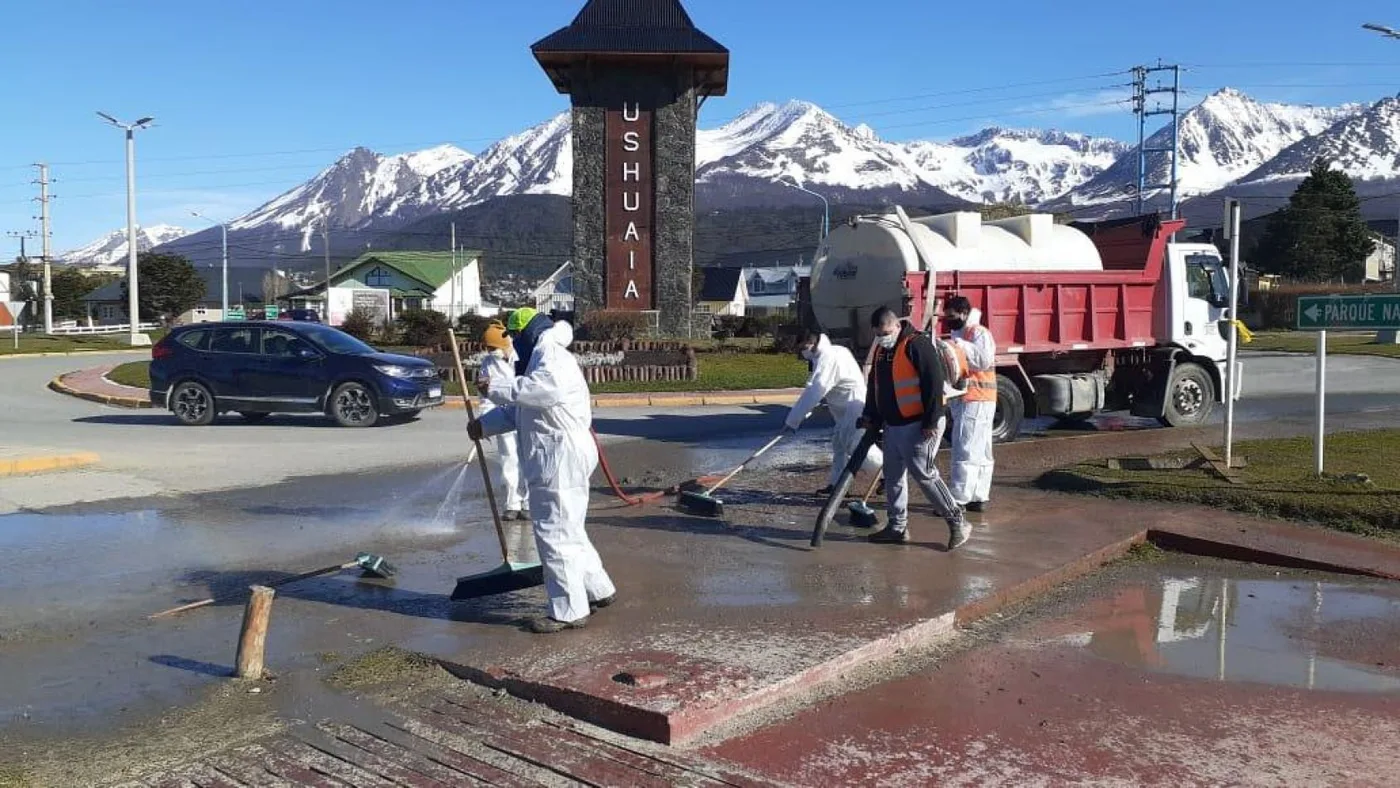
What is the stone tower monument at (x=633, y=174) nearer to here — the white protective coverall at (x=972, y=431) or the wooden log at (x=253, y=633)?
the white protective coverall at (x=972, y=431)

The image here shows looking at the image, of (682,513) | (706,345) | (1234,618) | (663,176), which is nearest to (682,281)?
(663,176)

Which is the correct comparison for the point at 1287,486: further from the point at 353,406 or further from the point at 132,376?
the point at 132,376

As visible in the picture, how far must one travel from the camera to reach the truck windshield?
16328 millimetres

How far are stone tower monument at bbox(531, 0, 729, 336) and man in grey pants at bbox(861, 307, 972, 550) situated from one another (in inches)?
1418

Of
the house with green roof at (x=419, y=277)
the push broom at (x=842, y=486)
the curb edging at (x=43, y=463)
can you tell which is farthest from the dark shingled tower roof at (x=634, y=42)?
the house with green roof at (x=419, y=277)

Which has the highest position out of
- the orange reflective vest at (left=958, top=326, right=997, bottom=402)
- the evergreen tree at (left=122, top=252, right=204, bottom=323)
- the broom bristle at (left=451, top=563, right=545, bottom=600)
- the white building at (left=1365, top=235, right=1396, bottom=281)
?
the white building at (left=1365, top=235, right=1396, bottom=281)

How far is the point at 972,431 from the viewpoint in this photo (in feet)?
31.8

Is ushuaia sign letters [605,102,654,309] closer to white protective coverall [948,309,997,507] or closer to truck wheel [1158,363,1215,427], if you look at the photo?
truck wheel [1158,363,1215,427]

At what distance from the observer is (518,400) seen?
6262 mm

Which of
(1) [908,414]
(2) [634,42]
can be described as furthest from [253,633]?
(2) [634,42]

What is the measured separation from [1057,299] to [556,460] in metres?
10.5

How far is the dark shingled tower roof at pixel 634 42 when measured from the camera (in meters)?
44.9

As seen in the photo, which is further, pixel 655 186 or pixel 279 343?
pixel 655 186

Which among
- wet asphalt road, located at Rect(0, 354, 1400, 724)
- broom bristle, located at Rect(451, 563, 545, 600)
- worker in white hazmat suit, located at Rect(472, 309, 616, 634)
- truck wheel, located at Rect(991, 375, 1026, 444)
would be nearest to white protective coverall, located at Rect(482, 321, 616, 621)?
worker in white hazmat suit, located at Rect(472, 309, 616, 634)
